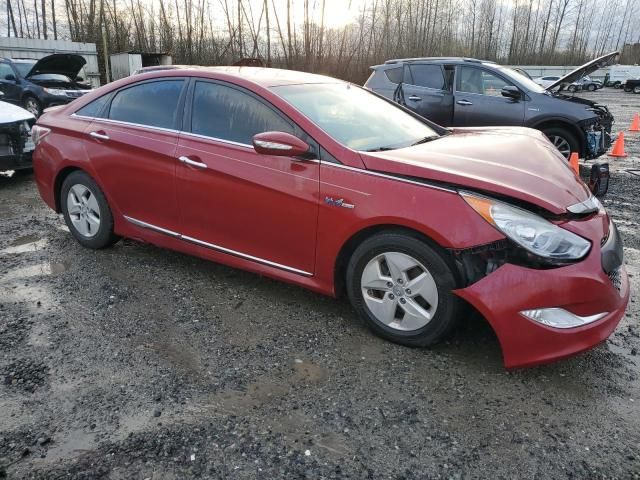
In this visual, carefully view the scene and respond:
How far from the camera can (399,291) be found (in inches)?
117

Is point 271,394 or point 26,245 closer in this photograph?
point 271,394

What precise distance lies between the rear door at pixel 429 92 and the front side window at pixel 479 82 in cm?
24

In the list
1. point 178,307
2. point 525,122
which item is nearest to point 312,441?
point 178,307

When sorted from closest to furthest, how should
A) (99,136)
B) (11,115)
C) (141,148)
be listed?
(141,148) → (99,136) → (11,115)

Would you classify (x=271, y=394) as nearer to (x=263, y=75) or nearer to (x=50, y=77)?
(x=263, y=75)

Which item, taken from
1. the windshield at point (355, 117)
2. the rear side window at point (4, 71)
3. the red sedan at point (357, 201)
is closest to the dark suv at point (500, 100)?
the red sedan at point (357, 201)

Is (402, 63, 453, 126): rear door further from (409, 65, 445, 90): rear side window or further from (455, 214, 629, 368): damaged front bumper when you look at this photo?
(455, 214, 629, 368): damaged front bumper

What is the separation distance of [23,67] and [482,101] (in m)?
11.4

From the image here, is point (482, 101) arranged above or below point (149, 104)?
below

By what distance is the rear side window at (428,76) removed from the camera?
870 centimetres

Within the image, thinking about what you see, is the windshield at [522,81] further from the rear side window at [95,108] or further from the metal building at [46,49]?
the metal building at [46,49]

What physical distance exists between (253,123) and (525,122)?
5.88 m

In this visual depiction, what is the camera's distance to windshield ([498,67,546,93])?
26.9 feet

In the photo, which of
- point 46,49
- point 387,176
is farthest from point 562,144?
point 46,49
